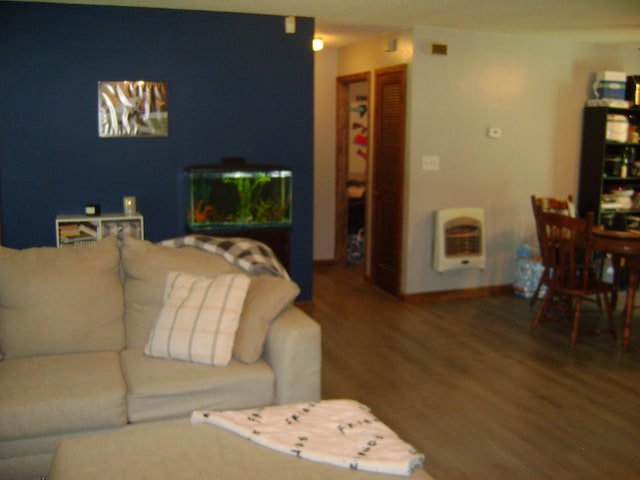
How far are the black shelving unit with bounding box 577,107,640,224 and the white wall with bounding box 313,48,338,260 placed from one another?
2.63 metres

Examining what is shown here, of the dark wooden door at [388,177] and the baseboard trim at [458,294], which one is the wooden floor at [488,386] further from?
the dark wooden door at [388,177]

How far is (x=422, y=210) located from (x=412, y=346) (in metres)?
1.60

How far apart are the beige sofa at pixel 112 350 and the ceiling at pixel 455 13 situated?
7.42 feet

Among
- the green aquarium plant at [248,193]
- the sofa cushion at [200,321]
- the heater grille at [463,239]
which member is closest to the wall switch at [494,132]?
the heater grille at [463,239]

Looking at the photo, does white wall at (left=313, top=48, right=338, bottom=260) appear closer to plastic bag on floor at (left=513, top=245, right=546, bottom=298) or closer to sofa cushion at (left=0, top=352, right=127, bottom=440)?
plastic bag on floor at (left=513, top=245, right=546, bottom=298)

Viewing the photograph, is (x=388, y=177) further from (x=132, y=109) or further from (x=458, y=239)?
(x=132, y=109)

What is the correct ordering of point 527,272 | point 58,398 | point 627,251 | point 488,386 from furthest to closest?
point 527,272 < point 627,251 < point 488,386 < point 58,398

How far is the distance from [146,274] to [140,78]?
2303mm

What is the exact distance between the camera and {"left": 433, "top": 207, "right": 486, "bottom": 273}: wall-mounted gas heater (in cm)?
592

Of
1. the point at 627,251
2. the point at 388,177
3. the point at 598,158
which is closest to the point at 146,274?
the point at 627,251

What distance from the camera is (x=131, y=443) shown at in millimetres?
2258

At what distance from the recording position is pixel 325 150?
24.1 ft

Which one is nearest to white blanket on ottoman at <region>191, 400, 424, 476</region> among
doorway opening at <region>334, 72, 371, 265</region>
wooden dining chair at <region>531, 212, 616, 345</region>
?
wooden dining chair at <region>531, 212, 616, 345</region>

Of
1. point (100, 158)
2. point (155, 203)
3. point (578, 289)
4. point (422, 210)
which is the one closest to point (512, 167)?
point (422, 210)
